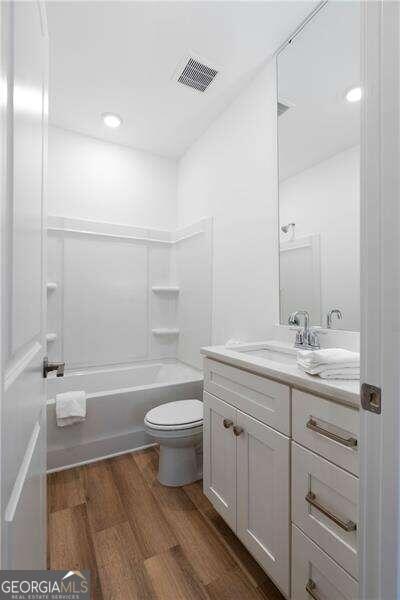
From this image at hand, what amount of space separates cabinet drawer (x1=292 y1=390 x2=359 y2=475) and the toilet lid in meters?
0.92

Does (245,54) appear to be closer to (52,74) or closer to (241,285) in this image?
(52,74)

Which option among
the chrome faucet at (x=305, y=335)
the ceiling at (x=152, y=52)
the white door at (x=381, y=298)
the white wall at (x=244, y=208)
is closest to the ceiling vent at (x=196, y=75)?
the ceiling at (x=152, y=52)

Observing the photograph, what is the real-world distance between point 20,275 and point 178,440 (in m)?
1.47

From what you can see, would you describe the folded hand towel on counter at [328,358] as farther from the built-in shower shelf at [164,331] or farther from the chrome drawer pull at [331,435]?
the built-in shower shelf at [164,331]

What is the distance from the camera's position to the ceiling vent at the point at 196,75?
1.83m

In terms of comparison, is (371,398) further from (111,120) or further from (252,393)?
(111,120)

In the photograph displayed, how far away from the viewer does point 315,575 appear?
90 centimetres

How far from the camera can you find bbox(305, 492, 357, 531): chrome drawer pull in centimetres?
78

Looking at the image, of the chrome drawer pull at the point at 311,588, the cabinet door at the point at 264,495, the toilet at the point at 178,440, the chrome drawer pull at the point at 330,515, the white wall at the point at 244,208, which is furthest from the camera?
the white wall at the point at 244,208

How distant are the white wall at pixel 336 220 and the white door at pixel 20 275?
132 centimetres

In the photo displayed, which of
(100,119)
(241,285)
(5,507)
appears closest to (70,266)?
(100,119)

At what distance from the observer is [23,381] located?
628 mm

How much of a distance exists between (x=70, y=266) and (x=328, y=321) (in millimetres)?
2285

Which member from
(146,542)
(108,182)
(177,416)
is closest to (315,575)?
(146,542)
